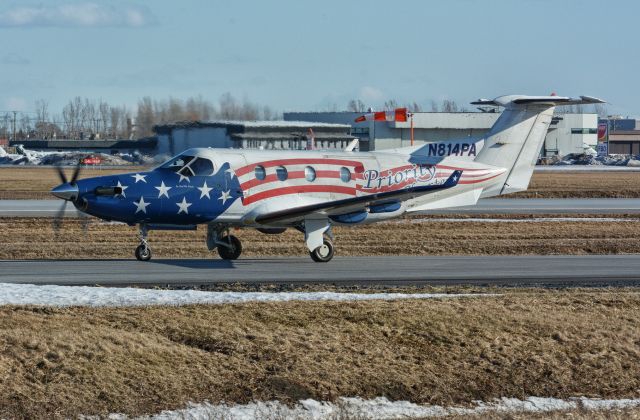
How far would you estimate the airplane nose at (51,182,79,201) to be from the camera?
76.7ft

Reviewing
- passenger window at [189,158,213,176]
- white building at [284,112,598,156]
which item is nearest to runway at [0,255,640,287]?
passenger window at [189,158,213,176]

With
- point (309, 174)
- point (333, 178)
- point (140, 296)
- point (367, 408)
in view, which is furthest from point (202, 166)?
point (367, 408)

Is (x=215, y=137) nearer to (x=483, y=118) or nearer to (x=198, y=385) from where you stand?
(x=198, y=385)

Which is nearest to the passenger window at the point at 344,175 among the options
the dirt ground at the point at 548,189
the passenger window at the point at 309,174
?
the passenger window at the point at 309,174

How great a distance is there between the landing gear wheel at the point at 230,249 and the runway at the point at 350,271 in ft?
1.02

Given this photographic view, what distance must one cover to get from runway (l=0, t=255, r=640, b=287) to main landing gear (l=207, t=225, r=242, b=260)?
358mm

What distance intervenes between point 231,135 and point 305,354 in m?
28.6

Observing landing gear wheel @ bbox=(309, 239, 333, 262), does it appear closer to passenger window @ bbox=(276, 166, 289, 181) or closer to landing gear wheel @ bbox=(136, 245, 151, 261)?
passenger window @ bbox=(276, 166, 289, 181)

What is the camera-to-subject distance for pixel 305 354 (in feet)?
48.4

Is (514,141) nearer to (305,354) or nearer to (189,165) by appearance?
(189,165)

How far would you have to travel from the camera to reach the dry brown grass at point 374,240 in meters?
27.9

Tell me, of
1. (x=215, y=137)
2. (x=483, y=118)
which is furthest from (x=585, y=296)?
(x=483, y=118)

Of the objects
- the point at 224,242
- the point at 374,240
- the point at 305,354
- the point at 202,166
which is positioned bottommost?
the point at 374,240

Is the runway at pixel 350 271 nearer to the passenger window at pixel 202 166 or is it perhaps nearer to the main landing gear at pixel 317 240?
the main landing gear at pixel 317 240
